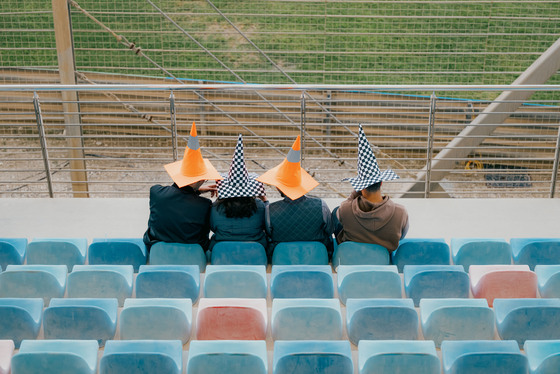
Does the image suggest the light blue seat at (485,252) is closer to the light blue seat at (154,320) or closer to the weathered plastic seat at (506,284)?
the weathered plastic seat at (506,284)

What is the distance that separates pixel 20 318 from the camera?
183cm

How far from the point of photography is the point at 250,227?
241 centimetres

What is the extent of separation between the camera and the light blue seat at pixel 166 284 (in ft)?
6.60

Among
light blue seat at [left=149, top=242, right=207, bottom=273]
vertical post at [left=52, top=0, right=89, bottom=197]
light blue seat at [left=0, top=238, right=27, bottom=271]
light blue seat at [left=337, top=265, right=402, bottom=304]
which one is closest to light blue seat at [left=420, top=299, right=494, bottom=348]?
light blue seat at [left=337, top=265, right=402, bottom=304]

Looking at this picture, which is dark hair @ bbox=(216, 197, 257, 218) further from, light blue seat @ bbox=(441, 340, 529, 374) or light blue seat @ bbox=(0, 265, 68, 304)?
light blue seat @ bbox=(441, 340, 529, 374)

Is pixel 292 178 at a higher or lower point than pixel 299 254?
higher

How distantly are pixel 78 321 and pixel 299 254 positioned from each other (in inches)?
34.0

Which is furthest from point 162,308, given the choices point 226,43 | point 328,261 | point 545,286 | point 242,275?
point 226,43

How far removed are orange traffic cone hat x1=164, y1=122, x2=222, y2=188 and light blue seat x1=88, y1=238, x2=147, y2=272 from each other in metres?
0.30

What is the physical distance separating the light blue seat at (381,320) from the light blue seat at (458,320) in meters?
0.07

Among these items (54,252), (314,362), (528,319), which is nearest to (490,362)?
(528,319)

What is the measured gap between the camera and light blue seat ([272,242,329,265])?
7.66ft

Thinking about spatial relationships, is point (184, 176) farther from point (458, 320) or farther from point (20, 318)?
point (458, 320)

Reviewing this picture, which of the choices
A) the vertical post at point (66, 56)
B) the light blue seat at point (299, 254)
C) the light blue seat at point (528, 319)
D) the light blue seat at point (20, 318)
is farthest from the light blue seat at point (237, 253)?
the vertical post at point (66, 56)
